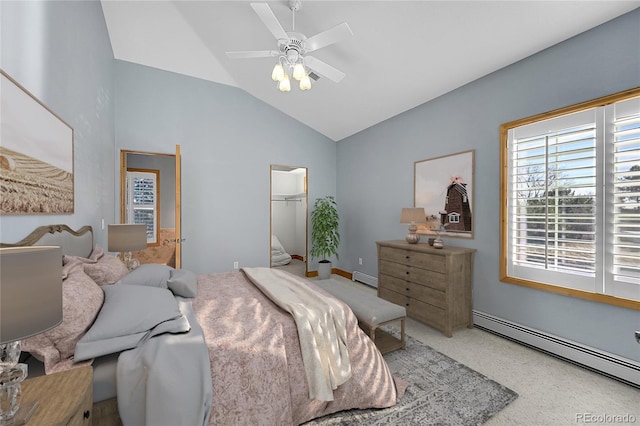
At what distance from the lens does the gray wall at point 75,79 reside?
137cm

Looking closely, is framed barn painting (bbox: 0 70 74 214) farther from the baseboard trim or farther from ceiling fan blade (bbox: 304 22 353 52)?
the baseboard trim

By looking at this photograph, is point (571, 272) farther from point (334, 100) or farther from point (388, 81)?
point (334, 100)

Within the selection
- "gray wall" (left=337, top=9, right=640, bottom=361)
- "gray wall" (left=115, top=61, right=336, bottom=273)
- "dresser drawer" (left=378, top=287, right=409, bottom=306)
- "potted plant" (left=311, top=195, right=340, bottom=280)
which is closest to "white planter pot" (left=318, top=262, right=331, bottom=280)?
"potted plant" (left=311, top=195, right=340, bottom=280)

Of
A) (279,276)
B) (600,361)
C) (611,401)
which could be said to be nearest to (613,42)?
(600,361)

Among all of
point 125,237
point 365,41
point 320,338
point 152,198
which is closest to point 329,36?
point 365,41

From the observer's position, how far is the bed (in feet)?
3.97

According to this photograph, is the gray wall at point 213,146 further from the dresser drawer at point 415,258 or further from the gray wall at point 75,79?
the dresser drawer at point 415,258

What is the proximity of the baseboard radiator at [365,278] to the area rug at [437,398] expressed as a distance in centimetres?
212

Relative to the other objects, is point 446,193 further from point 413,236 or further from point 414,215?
point 413,236

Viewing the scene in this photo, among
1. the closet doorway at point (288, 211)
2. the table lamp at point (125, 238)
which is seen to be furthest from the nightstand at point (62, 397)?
the closet doorway at point (288, 211)

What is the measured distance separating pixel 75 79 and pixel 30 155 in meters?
1.08

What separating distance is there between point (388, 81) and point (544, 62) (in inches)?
60.3

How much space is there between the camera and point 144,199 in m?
4.03

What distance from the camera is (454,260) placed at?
2.87 m
